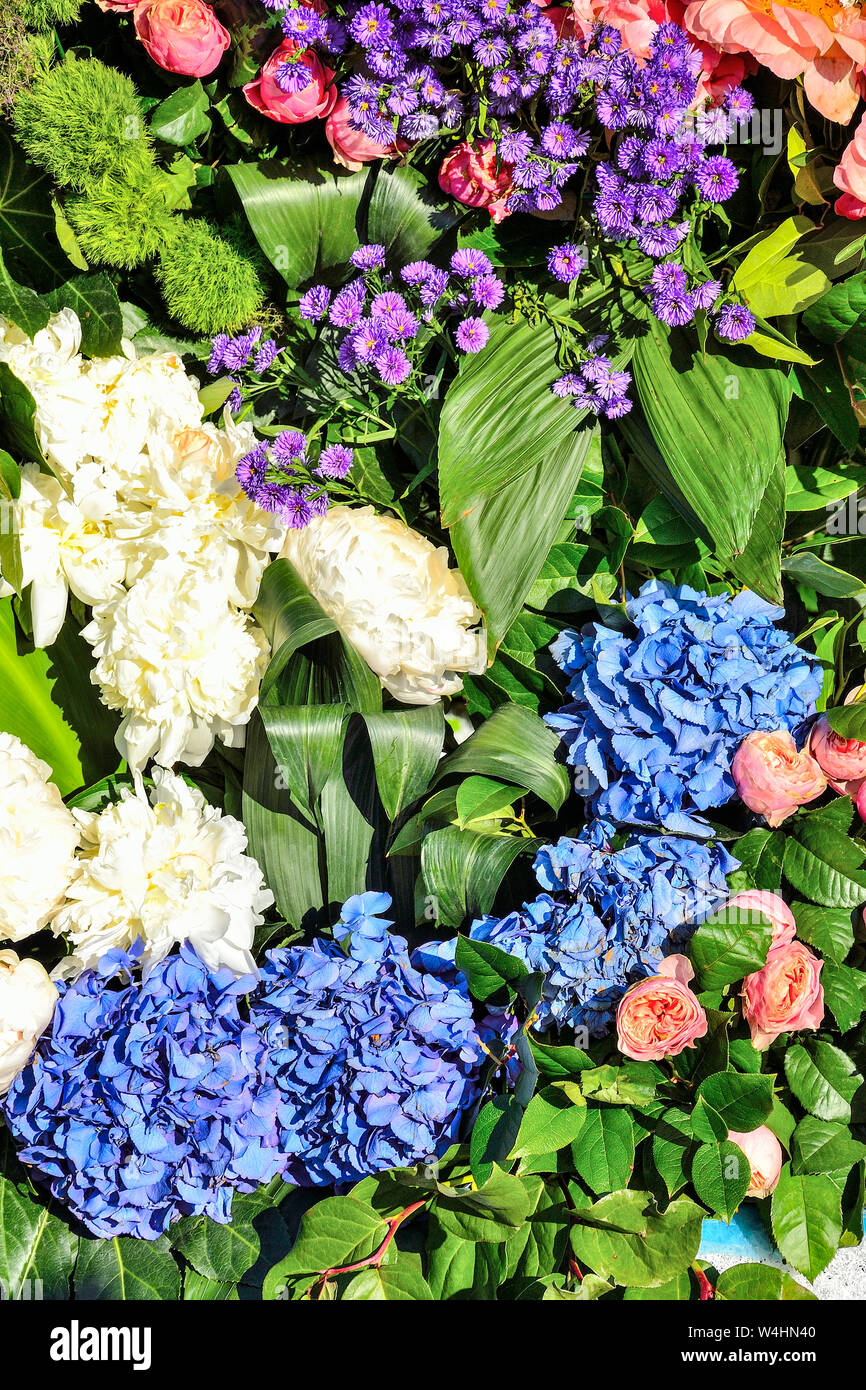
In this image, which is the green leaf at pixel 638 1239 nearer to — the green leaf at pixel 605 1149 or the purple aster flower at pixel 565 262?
the green leaf at pixel 605 1149

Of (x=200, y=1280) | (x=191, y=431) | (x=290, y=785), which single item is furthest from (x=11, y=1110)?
(x=191, y=431)

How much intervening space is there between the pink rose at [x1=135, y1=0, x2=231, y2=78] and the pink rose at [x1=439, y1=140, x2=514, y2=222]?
0.25 metres

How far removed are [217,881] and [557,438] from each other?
1.86ft

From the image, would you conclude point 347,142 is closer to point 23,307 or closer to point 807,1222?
point 23,307

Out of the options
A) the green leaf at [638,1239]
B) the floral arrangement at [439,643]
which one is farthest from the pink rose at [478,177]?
the green leaf at [638,1239]

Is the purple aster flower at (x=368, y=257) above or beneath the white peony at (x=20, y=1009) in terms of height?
above

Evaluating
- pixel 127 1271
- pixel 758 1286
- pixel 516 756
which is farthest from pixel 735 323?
pixel 127 1271

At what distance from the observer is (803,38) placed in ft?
3.01

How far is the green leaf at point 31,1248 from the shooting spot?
104 cm

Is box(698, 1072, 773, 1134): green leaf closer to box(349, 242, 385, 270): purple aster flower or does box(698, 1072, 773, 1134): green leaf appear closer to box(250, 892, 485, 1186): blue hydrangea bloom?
box(250, 892, 485, 1186): blue hydrangea bloom

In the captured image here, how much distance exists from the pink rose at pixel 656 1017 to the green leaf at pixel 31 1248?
62cm

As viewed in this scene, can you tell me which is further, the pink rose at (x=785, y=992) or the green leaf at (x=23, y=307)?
the green leaf at (x=23, y=307)

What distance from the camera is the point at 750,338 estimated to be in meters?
1.01

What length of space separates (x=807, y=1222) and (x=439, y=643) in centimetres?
68
